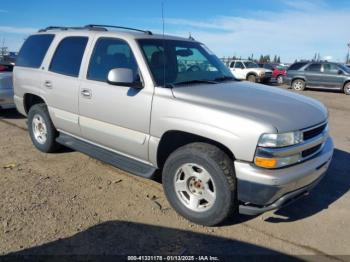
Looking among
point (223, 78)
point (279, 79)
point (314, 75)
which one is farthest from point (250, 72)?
point (223, 78)

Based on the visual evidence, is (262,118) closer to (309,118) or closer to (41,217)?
(309,118)

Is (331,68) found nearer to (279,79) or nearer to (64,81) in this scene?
(279,79)

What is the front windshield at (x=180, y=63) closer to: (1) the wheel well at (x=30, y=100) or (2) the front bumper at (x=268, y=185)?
(2) the front bumper at (x=268, y=185)

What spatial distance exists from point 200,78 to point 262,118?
1.38m

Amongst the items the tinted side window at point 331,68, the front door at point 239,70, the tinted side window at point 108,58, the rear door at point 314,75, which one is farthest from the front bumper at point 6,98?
the front door at point 239,70

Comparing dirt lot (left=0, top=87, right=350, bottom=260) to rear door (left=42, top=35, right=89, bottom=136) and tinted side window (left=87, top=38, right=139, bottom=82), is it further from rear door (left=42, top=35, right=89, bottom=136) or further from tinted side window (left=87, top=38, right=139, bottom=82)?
tinted side window (left=87, top=38, right=139, bottom=82)

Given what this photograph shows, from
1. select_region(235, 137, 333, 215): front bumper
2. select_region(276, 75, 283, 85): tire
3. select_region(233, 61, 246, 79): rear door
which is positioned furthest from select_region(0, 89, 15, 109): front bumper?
select_region(276, 75, 283, 85): tire

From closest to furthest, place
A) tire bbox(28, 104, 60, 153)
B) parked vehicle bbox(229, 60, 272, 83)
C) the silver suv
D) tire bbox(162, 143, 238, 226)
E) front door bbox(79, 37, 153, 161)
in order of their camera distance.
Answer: the silver suv, tire bbox(162, 143, 238, 226), front door bbox(79, 37, 153, 161), tire bbox(28, 104, 60, 153), parked vehicle bbox(229, 60, 272, 83)

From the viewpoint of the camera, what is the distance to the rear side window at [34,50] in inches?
228

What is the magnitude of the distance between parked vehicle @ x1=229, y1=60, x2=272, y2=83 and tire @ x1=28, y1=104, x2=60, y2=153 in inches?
757

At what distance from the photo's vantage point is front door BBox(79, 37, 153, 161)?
13.7 ft

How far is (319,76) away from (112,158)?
61.5ft

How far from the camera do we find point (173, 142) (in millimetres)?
4117

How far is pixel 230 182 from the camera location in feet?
11.6
